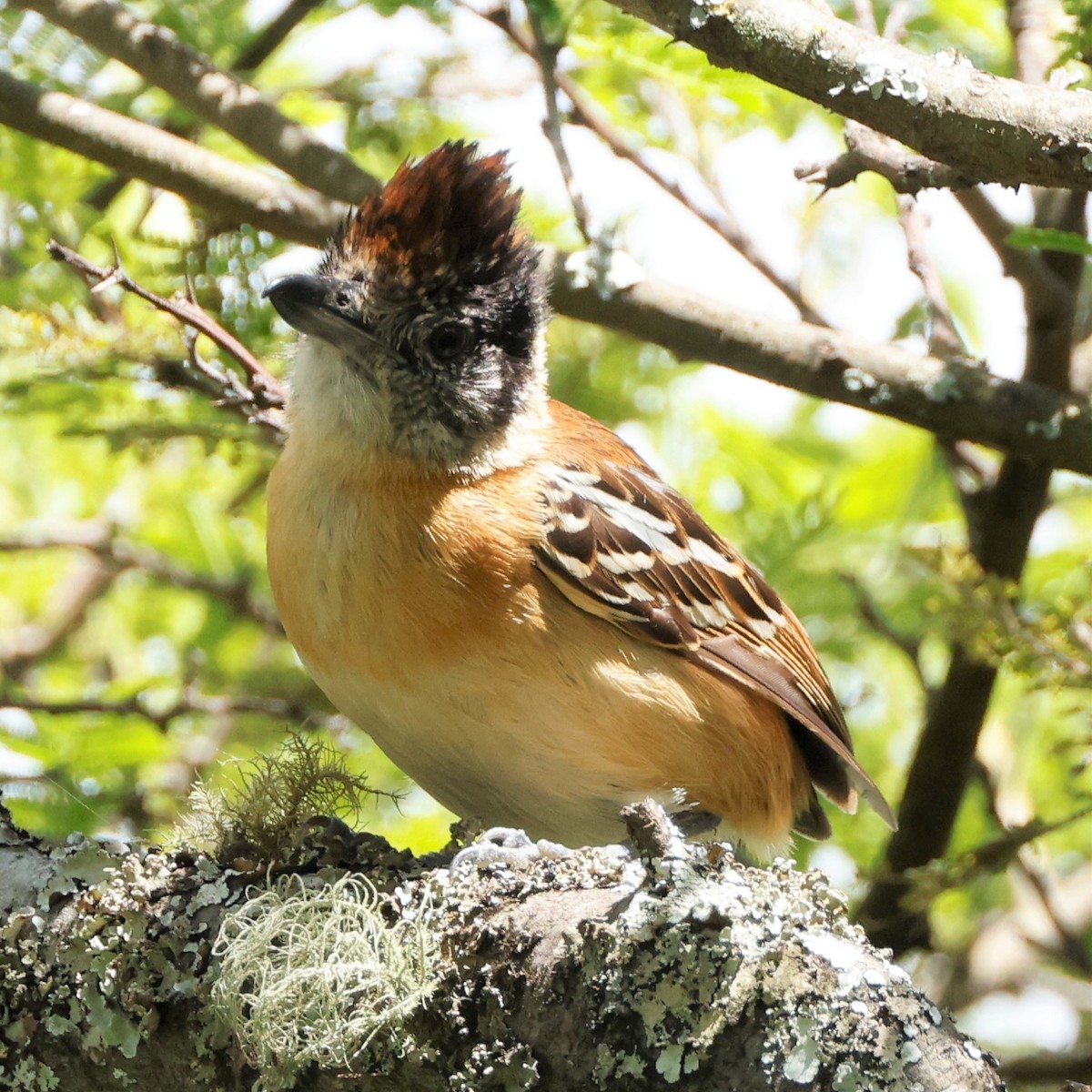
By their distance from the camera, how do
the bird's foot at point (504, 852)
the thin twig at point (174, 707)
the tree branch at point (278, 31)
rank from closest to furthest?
the bird's foot at point (504, 852), the thin twig at point (174, 707), the tree branch at point (278, 31)

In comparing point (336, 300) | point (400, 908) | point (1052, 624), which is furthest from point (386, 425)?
point (1052, 624)

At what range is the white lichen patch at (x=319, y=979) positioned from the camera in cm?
306

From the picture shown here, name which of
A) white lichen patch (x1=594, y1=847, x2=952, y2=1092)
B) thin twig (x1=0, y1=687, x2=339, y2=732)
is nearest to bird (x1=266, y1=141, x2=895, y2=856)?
thin twig (x1=0, y1=687, x2=339, y2=732)

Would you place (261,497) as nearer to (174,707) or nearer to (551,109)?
(174,707)

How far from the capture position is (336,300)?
477 cm

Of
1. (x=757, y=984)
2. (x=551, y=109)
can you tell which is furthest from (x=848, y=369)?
(x=757, y=984)

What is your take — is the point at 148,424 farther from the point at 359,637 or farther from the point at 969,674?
the point at 969,674

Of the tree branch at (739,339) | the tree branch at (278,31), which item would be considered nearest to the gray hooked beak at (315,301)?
the tree branch at (739,339)

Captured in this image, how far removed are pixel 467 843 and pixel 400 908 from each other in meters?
0.65

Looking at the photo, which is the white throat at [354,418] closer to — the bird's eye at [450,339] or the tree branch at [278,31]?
the bird's eye at [450,339]

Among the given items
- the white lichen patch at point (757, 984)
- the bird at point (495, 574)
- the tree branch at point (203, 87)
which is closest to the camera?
the white lichen patch at point (757, 984)

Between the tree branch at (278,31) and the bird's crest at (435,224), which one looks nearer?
the bird's crest at (435,224)

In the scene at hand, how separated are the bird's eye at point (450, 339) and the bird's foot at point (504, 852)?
1737mm

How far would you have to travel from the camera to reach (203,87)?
5203 mm
